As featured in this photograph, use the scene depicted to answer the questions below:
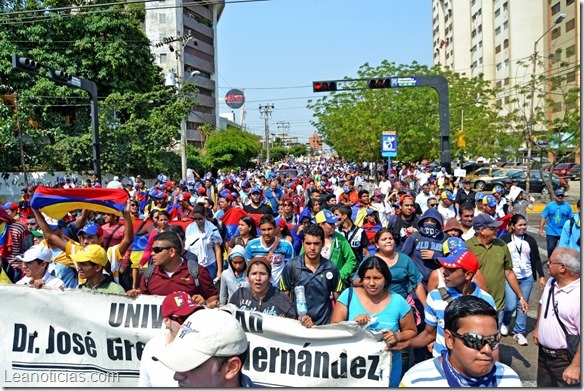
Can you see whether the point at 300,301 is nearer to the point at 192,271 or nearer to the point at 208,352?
the point at 192,271

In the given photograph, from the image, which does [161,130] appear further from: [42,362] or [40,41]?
[42,362]

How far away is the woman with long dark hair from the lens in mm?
4479

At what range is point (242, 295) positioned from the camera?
503 centimetres

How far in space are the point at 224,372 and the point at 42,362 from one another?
9.55 ft

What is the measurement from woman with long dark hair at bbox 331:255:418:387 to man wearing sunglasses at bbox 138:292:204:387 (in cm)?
133

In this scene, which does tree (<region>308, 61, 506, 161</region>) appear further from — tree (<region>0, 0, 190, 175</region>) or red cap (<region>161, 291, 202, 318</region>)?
red cap (<region>161, 291, 202, 318</region>)

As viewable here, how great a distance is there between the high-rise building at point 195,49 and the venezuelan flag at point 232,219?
189 ft

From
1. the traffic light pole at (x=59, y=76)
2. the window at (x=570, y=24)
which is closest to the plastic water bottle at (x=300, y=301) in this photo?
the traffic light pole at (x=59, y=76)

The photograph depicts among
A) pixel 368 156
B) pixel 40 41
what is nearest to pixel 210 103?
pixel 368 156

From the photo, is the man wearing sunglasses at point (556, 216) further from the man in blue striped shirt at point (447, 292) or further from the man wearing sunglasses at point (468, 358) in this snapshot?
the man wearing sunglasses at point (468, 358)

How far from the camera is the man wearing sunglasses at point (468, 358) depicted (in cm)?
284

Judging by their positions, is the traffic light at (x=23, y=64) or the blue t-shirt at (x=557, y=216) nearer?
the blue t-shirt at (x=557, y=216)

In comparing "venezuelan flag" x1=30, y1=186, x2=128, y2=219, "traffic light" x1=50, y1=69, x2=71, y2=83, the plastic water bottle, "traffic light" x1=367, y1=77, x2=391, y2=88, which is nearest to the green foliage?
"traffic light" x1=367, y1=77, x2=391, y2=88

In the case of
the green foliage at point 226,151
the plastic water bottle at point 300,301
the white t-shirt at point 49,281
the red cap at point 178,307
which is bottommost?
the plastic water bottle at point 300,301
